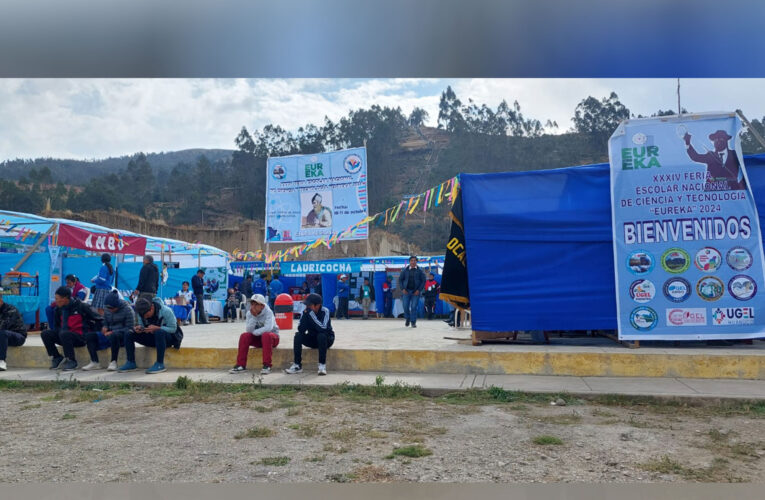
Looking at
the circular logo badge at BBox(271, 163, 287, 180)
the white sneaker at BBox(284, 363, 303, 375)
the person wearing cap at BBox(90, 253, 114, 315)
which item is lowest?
the white sneaker at BBox(284, 363, 303, 375)

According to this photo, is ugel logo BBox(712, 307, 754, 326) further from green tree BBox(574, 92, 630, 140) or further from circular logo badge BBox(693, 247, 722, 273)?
green tree BBox(574, 92, 630, 140)

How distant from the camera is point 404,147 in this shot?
7862cm

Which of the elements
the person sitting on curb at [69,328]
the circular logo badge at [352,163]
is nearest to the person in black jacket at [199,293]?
the circular logo badge at [352,163]

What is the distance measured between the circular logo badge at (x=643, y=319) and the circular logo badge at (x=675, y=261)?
23.4 inches

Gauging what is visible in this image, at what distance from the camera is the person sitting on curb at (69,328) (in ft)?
26.9

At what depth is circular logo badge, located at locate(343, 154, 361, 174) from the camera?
738 inches

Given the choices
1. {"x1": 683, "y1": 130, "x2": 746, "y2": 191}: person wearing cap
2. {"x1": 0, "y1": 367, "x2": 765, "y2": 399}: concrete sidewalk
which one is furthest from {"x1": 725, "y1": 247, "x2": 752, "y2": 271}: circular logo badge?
{"x1": 0, "y1": 367, "x2": 765, "y2": 399}: concrete sidewalk

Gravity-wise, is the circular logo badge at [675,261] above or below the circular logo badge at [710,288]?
above

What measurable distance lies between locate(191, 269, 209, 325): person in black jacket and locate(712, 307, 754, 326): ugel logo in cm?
1333

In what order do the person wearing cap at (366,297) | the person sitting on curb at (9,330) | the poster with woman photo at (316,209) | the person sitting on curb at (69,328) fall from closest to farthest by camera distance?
1. the person sitting on curb at (69,328)
2. the person sitting on curb at (9,330)
3. the poster with woman photo at (316,209)
4. the person wearing cap at (366,297)

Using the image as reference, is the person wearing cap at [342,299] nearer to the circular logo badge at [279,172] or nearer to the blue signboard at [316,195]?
the blue signboard at [316,195]

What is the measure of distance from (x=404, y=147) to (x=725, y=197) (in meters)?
72.5

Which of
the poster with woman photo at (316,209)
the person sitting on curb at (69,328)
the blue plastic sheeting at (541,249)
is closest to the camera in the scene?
the blue plastic sheeting at (541,249)

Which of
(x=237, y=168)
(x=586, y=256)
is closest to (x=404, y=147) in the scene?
(x=237, y=168)
